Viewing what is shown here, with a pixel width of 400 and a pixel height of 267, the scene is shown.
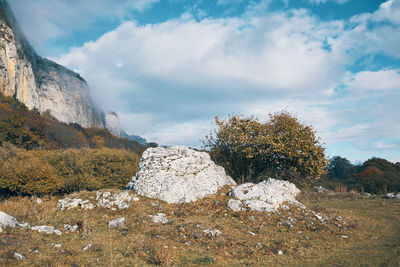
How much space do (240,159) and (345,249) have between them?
1331 centimetres

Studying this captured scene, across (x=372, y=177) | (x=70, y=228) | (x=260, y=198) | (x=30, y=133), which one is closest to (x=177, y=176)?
(x=260, y=198)

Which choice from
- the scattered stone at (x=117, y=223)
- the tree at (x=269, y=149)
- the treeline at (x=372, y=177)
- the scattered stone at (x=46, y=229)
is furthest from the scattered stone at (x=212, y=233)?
the treeline at (x=372, y=177)

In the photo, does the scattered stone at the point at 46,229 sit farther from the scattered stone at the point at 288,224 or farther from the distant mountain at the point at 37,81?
the distant mountain at the point at 37,81

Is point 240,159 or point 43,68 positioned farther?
point 43,68

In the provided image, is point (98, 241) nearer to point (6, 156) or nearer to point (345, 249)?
point (345, 249)

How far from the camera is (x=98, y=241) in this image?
9562 millimetres

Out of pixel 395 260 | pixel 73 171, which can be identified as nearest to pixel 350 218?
pixel 395 260

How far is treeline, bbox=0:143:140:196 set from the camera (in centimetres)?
1761

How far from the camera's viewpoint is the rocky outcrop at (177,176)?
16859 mm

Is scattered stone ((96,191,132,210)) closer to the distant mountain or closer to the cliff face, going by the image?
the cliff face

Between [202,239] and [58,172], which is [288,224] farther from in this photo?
[58,172]

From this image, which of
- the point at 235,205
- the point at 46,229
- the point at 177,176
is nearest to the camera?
the point at 46,229

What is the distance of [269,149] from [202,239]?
12.1 m

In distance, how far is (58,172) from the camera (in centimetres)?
2267
